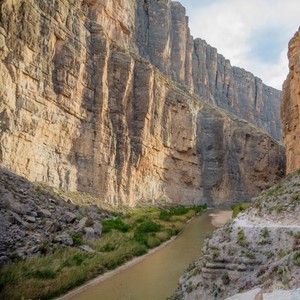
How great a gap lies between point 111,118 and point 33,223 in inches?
1071

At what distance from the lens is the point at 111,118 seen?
4475 centimetres

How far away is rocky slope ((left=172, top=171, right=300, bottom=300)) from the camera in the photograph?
30.1ft

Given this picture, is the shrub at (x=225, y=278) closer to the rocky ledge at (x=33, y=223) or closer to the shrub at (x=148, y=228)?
the rocky ledge at (x=33, y=223)

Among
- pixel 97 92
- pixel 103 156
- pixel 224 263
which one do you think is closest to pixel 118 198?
pixel 103 156

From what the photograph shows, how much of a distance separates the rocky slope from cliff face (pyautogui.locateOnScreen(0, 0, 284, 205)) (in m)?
22.0

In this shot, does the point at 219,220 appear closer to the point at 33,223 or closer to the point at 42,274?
the point at 33,223

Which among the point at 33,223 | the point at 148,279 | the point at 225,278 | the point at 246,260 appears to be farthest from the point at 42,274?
the point at 246,260

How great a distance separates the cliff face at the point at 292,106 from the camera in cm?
4041

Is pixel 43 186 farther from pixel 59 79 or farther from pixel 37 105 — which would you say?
pixel 59 79

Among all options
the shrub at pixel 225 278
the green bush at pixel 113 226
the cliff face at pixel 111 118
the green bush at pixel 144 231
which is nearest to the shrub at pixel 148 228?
the green bush at pixel 144 231

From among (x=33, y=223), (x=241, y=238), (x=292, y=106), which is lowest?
(x=241, y=238)

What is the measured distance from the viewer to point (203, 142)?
74188 millimetres

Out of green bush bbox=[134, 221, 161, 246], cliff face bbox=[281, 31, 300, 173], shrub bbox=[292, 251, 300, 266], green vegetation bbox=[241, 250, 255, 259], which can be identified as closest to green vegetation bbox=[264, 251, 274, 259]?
green vegetation bbox=[241, 250, 255, 259]

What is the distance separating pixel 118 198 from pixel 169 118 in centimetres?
2197
